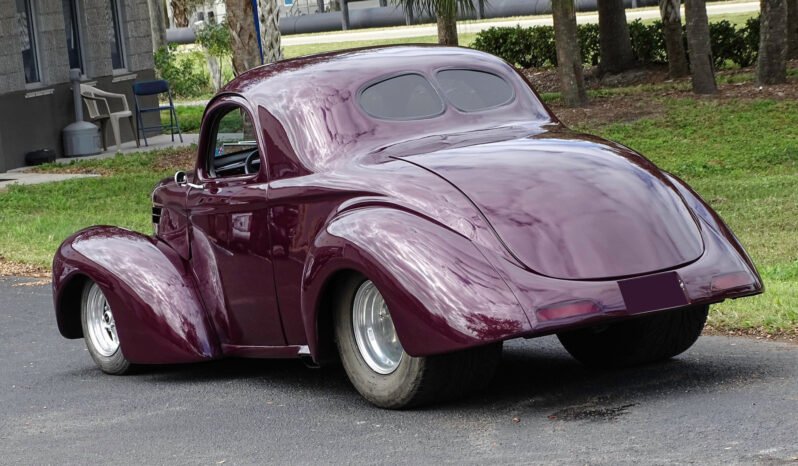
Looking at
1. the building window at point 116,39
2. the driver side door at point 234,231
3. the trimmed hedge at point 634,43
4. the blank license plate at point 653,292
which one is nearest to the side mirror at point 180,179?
the driver side door at point 234,231

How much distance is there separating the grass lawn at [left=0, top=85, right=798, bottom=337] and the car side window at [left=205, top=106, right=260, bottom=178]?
2.86 meters

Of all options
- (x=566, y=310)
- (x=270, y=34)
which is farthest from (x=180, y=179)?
(x=270, y=34)

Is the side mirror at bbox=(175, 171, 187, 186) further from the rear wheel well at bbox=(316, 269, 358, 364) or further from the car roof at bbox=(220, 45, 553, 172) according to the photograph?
the rear wheel well at bbox=(316, 269, 358, 364)

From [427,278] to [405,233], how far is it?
10.8 inches

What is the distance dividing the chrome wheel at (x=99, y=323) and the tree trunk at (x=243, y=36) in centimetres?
1206

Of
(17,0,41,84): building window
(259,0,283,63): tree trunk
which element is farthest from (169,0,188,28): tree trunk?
(259,0,283,63): tree trunk

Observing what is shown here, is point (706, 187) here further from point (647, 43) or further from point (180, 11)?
point (180, 11)

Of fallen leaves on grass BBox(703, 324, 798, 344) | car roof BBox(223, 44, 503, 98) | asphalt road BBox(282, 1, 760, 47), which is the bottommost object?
fallen leaves on grass BBox(703, 324, 798, 344)

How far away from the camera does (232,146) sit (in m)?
8.01

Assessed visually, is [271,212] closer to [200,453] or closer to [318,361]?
[318,361]

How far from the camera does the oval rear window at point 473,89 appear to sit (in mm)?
7320

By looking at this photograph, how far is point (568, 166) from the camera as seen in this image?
630 cm

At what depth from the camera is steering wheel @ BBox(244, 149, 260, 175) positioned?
7.58 m

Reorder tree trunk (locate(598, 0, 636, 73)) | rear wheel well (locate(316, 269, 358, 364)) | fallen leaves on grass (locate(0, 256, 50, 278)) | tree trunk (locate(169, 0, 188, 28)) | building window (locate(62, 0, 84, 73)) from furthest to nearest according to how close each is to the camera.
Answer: tree trunk (locate(169, 0, 188, 28)), tree trunk (locate(598, 0, 636, 73)), building window (locate(62, 0, 84, 73)), fallen leaves on grass (locate(0, 256, 50, 278)), rear wheel well (locate(316, 269, 358, 364))
